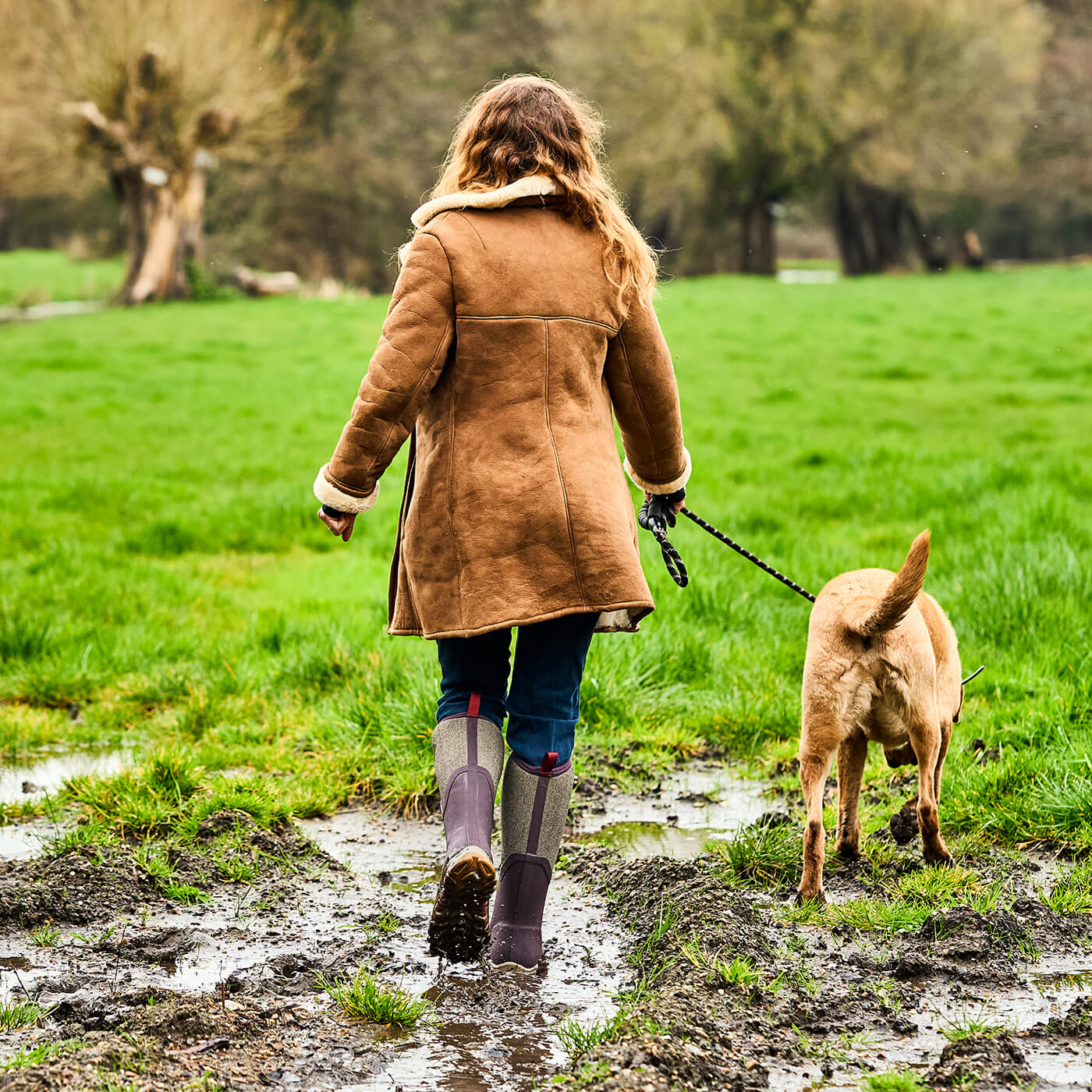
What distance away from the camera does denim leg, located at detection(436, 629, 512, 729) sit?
342 cm

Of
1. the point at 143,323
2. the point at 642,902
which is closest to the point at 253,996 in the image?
the point at 642,902

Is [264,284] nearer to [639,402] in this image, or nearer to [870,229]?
[870,229]

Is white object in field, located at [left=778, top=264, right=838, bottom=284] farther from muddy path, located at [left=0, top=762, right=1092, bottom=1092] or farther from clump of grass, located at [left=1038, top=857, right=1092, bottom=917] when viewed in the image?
muddy path, located at [left=0, top=762, right=1092, bottom=1092]

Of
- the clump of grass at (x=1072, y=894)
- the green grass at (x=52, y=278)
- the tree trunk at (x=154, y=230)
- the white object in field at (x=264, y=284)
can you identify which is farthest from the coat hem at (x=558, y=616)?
the white object in field at (x=264, y=284)

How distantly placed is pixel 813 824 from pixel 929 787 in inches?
14.5

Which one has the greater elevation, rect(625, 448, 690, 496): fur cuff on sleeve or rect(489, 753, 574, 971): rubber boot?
rect(625, 448, 690, 496): fur cuff on sleeve

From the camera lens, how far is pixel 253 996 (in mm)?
3027

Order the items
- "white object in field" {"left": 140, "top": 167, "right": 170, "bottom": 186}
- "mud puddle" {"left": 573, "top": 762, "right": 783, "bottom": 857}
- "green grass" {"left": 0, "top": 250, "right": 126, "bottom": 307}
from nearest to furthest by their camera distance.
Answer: "mud puddle" {"left": 573, "top": 762, "right": 783, "bottom": 857} < "white object in field" {"left": 140, "top": 167, "right": 170, "bottom": 186} < "green grass" {"left": 0, "top": 250, "right": 126, "bottom": 307}

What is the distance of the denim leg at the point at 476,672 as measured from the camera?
11.2 feet

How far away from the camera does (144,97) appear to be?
27.8 meters

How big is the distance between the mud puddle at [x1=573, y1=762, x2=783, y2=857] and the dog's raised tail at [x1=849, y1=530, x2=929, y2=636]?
1.00 metres

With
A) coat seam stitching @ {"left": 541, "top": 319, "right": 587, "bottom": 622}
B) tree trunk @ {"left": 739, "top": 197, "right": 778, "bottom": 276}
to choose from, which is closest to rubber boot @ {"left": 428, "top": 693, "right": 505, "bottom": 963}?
coat seam stitching @ {"left": 541, "top": 319, "right": 587, "bottom": 622}

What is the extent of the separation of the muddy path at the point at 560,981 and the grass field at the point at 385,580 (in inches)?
23.3

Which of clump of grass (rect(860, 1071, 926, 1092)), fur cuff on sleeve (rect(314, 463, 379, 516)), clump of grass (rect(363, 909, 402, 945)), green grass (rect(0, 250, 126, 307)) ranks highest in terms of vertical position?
green grass (rect(0, 250, 126, 307))
